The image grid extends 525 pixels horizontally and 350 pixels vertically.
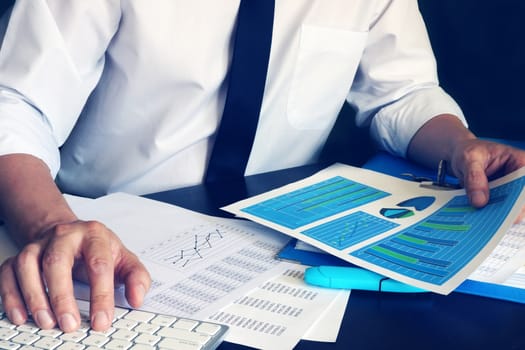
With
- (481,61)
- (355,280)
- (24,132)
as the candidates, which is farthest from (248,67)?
(481,61)

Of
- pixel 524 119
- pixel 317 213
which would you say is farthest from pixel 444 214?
pixel 524 119

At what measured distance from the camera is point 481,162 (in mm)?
799

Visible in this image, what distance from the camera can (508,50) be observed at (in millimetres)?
1341

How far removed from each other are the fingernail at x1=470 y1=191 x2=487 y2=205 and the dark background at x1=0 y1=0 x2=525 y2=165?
58cm

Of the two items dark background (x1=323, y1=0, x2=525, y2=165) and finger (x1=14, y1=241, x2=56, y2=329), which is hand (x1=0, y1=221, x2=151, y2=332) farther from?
dark background (x1=323, y1=0, x2=525, y2=165)

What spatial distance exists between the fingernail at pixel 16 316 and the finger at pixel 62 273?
0.08ft

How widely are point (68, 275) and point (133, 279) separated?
6 centimetres

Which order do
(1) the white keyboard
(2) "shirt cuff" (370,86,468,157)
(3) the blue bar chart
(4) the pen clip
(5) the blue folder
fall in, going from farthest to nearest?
(2) "shirt cuff" (370,86,468,157) < (4) the pen clip < (3) the blue bar chart < (5) the blue folder < (1) the white keyboard

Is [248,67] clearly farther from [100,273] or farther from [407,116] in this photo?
[100,273]

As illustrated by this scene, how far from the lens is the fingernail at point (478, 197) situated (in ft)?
2.31

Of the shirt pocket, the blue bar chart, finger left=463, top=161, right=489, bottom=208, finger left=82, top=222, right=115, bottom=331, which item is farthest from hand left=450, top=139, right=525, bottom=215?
finger left=82, top=222, right=115, bottom=331

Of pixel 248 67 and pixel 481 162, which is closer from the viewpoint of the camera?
pixel 481 162

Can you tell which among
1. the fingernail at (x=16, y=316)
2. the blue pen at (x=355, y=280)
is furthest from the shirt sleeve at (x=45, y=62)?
the blue pen at (x=355, y=280)

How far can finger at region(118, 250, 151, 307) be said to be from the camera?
1.73 feet
